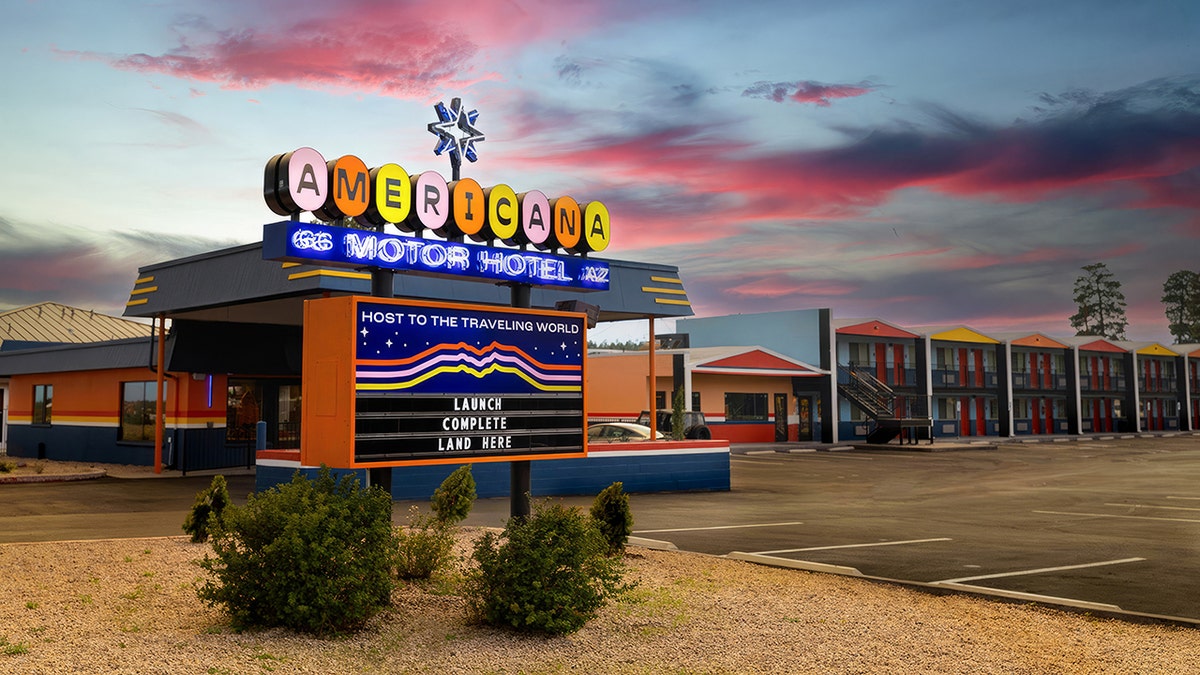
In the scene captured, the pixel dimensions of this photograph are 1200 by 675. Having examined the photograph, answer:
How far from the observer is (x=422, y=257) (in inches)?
450

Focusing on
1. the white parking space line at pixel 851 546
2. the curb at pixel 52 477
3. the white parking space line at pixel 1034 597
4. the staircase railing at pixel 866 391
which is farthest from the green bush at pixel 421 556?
the staircase railing at pixel 866 391

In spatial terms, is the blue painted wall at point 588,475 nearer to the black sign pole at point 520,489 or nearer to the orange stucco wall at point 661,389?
the black sign pole at point 520,489

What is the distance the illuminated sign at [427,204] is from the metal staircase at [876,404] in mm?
40888

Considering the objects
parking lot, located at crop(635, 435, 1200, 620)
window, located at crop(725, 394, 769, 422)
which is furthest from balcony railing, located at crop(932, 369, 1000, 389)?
parking lot, located at crop(635, 435, 1200, 620)

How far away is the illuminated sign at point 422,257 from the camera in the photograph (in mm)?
10523

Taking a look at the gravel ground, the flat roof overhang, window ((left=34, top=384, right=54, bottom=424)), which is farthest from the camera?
window ((left=34, top=384, right=54, bottom=424))

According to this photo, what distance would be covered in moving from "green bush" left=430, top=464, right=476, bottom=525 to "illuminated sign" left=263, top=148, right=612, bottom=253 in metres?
3.10

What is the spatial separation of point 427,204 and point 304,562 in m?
5.34

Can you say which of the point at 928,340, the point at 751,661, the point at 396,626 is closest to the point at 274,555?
the point at 396,626

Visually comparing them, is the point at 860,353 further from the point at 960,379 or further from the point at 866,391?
the point at 960,379

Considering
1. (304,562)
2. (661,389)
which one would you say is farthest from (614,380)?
(304,562)

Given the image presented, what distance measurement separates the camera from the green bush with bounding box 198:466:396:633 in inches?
309

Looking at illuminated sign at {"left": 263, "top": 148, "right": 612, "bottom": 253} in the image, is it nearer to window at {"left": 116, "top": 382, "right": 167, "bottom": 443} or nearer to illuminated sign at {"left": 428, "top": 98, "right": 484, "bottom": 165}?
illuminated sign at {"left": 428, "top": 98, "right": 484, "bottom": 165}

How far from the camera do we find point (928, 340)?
60.6 meters
